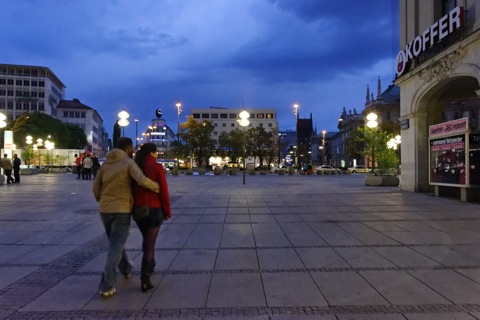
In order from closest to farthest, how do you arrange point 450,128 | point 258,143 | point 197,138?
point 450,128 → point 197,138 → point 258,143

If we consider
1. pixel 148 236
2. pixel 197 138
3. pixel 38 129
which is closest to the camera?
pixel 148 236

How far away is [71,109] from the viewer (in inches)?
4592

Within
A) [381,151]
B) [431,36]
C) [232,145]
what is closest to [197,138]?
[232,145]

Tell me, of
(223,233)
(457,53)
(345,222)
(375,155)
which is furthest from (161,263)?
(375,155)

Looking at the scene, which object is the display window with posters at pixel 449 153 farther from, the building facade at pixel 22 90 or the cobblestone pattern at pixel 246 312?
the building facade at pixel 22 90

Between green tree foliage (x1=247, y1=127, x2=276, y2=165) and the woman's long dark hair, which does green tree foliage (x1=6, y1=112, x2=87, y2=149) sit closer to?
green tree foliage (x1=247, y1=127, x2=276, y2=165)

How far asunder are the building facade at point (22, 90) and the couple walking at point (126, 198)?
107 meters

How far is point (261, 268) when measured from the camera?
5785 mm

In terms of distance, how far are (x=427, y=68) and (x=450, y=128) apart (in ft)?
11.5

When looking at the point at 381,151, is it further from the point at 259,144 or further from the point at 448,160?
the point at 259,144

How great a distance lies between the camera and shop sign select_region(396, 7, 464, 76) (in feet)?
47.4

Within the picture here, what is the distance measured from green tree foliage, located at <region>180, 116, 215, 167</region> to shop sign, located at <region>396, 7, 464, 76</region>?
38.8m

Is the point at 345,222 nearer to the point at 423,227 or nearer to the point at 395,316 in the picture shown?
the point at 423,227

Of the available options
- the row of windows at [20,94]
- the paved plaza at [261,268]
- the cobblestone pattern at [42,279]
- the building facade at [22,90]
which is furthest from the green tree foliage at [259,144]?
the row of windows at [20,94]
